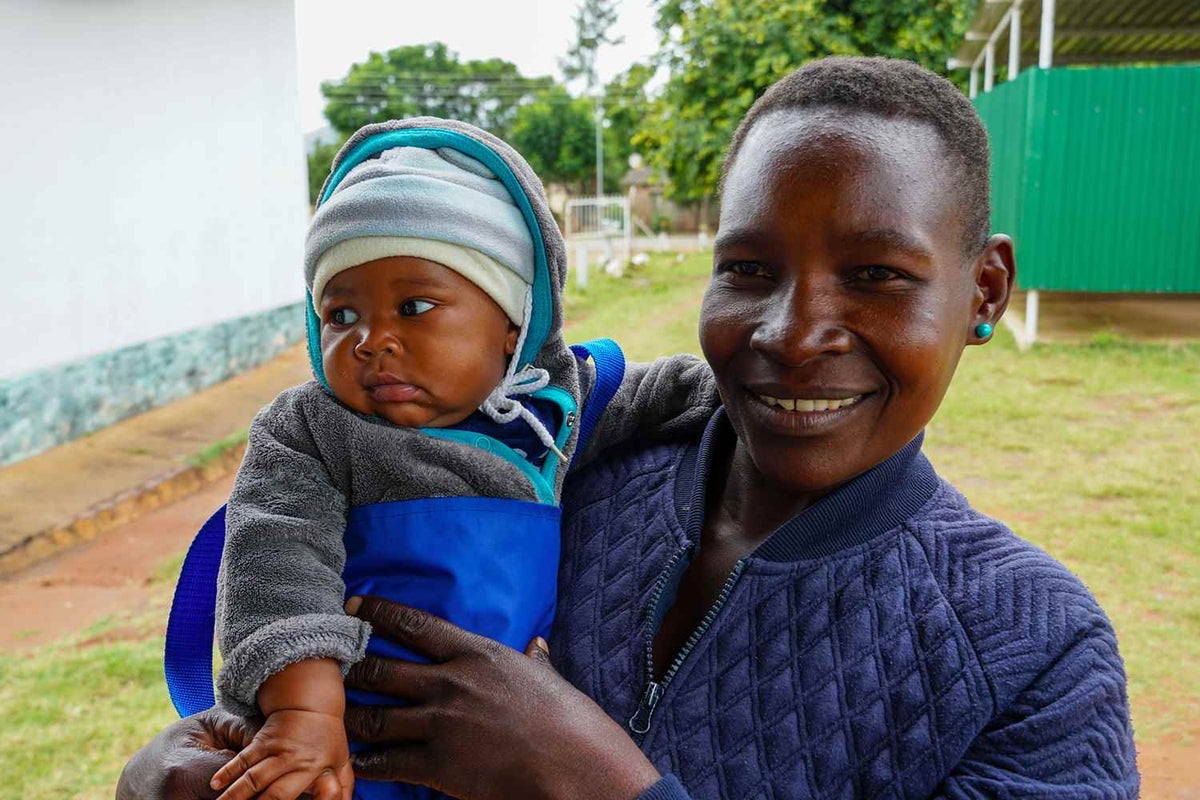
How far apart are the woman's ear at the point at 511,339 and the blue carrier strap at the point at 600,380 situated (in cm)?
14

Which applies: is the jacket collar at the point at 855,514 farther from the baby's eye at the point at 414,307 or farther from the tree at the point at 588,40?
the tree at the point at 588,40

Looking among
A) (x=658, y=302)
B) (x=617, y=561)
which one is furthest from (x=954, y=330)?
(x=658, y=302)

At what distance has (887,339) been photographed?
49.1 inches

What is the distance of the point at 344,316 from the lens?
5.36ft

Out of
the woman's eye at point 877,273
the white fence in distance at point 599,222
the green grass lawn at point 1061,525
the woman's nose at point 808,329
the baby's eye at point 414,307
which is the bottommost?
the white fence in distance at point 599,222

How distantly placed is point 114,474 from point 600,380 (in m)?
6.01

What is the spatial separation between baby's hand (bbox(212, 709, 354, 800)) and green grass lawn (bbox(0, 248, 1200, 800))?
274cm

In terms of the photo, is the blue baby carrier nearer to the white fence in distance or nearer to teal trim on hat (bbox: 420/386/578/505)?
teal trim on hat (bbox: 420/386/578/505)

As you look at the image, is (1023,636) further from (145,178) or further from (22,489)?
(145,178)

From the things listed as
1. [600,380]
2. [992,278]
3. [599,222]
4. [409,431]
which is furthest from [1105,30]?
[599,222]

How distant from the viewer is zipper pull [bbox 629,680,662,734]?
132 centimetres

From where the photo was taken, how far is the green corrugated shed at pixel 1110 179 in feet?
31.2

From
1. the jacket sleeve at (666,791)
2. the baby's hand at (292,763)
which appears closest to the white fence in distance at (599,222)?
the baby's hand at (292,763)

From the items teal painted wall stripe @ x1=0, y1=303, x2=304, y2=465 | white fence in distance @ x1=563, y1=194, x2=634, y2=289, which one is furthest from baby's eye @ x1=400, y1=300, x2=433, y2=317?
white fence in distance @ x1=563, y1=194, x2=634, y2=289
